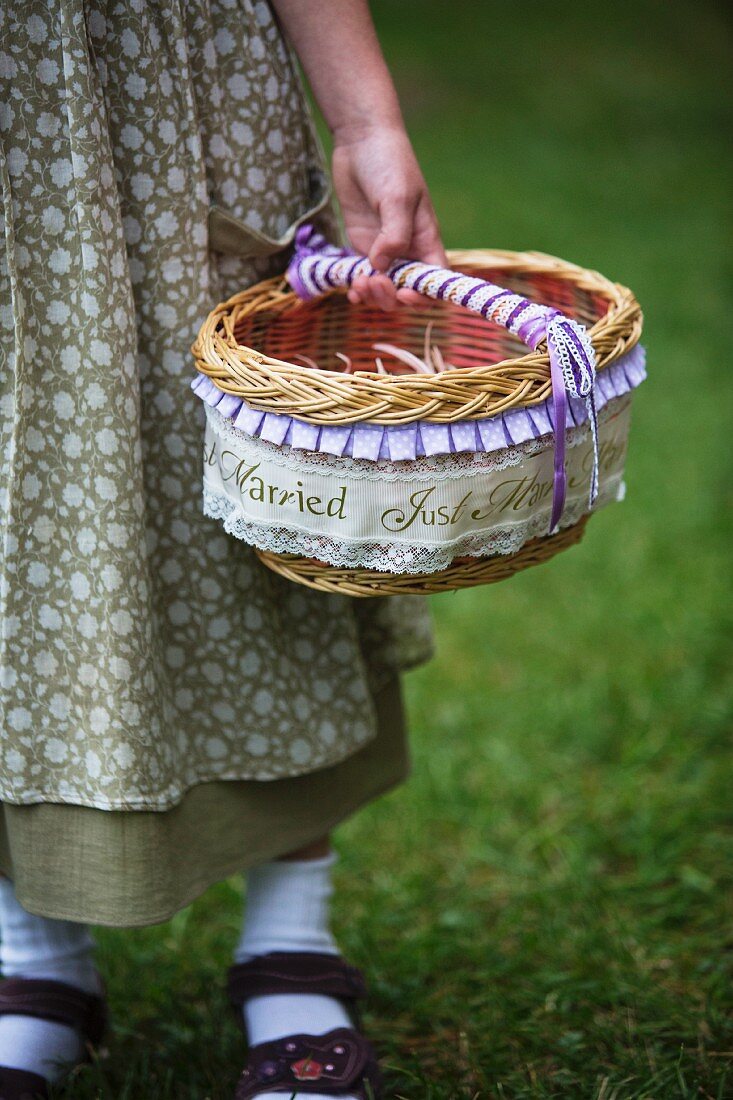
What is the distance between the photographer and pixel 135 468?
3.16 ft

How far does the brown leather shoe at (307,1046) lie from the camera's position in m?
1.09

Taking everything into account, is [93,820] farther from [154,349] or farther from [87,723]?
[154,349]

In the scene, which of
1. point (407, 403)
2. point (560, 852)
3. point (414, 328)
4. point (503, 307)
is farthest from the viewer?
point (560, 852)

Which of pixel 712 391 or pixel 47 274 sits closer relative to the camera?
pixel 47 274

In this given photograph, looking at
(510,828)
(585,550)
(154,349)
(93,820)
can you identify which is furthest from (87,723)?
(585,550)

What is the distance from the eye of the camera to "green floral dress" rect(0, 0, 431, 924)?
93cm

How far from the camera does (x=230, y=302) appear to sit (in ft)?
3.38

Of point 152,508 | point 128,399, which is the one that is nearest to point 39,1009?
point 152,508

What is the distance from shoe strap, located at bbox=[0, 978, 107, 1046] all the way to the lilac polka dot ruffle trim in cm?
67

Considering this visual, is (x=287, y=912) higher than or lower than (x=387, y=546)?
lower

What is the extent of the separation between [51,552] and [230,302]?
289mm

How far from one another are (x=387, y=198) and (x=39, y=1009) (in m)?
0.90

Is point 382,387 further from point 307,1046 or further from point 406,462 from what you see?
point 307,1046

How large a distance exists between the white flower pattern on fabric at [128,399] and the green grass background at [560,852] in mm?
414
